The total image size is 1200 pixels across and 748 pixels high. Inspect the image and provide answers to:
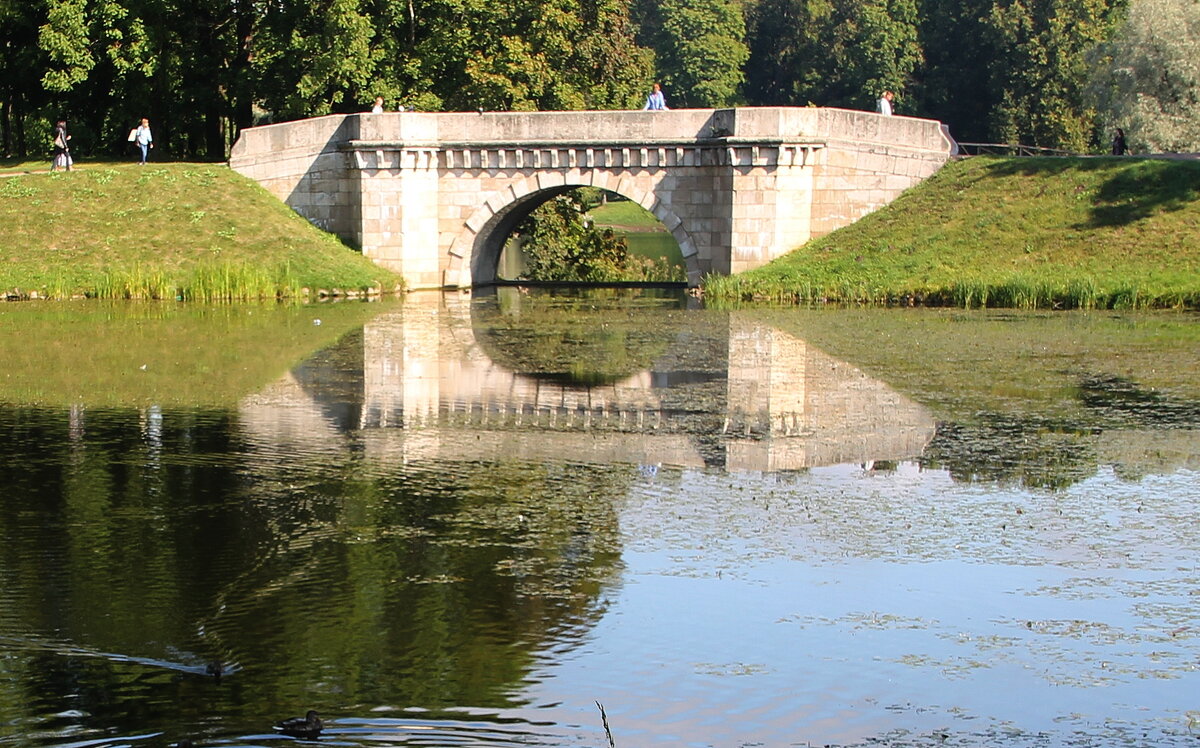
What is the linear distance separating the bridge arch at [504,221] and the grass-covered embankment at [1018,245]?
188 cm

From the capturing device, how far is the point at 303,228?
3494 cm

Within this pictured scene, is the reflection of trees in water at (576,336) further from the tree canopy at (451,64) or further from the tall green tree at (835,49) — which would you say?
the tall green tree at (835,49)

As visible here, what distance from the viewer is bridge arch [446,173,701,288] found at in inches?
1345

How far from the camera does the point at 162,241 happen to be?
109ft

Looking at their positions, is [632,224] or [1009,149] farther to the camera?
[632,224]

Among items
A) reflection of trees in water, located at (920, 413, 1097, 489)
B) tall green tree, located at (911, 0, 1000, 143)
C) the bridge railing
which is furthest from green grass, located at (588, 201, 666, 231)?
reflection of trees in water, located at (920, 413, 1097, 489)

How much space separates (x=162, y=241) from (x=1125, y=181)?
19.4 metres

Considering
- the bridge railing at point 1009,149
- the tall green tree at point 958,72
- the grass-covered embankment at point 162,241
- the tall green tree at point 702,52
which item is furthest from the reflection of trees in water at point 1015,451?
the tall green tree at point 702,52

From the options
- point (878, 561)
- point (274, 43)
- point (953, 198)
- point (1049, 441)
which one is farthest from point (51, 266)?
point (878, 561)

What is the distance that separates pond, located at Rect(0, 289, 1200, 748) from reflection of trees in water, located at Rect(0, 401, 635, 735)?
0.03 m

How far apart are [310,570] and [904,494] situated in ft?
16.1

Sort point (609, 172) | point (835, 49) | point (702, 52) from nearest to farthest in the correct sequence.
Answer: point (609, 172), point (835, 49), point (702, 52)

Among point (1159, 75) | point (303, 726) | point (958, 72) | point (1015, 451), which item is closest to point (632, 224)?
point (958, 72)

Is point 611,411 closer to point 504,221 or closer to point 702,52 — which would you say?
point 504,221
